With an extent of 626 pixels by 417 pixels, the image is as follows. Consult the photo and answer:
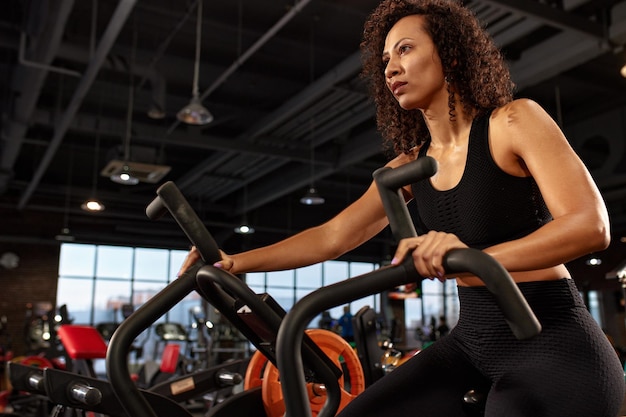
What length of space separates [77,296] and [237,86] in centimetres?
857

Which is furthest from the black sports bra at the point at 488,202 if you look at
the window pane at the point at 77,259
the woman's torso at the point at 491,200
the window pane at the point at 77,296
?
the window pane at the point at 77,259

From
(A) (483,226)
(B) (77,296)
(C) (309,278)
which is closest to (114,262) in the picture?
(B) (77,296)

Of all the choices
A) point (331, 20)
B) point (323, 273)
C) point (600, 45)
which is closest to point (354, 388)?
point (600, 45)

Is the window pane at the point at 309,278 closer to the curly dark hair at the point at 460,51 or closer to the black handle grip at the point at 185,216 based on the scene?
the curly dark hair at the point at 460,51

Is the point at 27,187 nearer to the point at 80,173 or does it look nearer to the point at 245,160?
the point at 80,173

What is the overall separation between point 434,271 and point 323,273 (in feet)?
57.0

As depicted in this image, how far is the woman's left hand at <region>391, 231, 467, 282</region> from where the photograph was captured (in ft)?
2.80

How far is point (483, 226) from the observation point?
1.29 metres

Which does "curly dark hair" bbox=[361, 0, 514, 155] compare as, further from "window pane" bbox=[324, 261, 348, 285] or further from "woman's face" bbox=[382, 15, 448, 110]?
"window pane" bbox=[324, 261, 348, 285]

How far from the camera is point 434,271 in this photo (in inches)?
34.0

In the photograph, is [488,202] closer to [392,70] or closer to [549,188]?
[549,188]

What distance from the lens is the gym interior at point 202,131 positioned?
6574 mm

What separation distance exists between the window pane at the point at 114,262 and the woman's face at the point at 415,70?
15.4 m

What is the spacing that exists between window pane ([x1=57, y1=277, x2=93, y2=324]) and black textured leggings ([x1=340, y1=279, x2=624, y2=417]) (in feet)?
49.3
